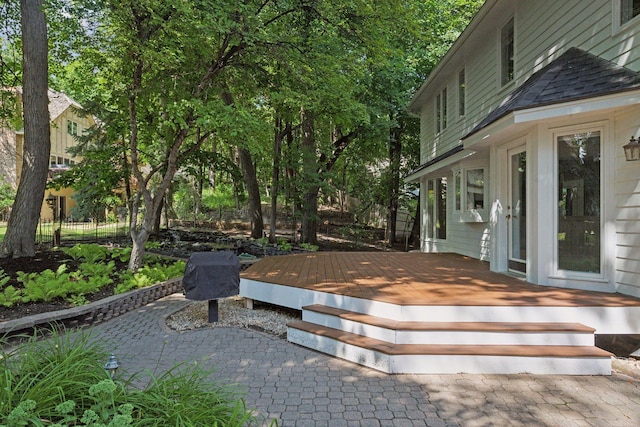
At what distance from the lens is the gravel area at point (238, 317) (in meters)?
5.13

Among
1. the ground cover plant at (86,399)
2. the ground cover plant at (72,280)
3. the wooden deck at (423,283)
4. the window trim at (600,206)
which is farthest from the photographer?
the ground cover plant at (72,280)

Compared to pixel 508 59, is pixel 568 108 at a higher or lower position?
lower

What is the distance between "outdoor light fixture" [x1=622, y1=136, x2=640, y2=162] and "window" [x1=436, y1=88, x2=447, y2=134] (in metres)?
7.07

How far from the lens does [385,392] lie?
3.19 metres

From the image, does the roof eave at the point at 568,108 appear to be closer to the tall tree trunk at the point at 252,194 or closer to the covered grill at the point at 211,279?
the covered grill at the point at 211,279

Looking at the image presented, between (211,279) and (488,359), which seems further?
(211,279)

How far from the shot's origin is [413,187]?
670 inches

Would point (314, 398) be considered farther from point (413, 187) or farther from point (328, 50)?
Result: point (413, 187)

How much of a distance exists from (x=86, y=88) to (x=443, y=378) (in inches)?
406

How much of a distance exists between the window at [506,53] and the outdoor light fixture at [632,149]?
12.5ft

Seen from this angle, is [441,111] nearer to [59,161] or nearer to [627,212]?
[627,212]

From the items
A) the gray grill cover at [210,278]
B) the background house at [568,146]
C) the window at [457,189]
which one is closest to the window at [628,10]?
the background house at [568,146]

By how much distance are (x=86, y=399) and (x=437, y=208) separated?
981cm

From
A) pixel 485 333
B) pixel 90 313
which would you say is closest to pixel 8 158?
pixel 90 313
